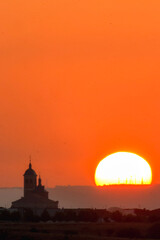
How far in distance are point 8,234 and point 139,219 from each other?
41013mm

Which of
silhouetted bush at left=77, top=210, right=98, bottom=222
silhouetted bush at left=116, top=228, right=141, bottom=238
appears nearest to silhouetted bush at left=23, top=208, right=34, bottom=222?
silhouetted bush at left=77, top=210, right=98, bottom=222

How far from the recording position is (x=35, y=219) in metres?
175

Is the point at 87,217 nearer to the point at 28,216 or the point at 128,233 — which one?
the point at 28,216

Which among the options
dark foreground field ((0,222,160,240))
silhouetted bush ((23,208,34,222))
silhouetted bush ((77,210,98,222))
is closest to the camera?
dark foreground field ((0,222,160,240))

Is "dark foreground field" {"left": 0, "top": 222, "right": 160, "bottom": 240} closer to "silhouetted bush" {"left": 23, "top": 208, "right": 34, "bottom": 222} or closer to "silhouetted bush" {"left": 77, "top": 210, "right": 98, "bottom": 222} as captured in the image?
"silhouetted bush" {"left": 77, "top": 210, "right": 98, "bottom": 222}

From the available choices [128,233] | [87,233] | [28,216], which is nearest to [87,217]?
[28,216]

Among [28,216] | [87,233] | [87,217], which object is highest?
[28,216]

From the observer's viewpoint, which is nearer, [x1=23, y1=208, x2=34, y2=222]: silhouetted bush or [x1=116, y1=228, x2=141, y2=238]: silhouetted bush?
[x1=116, y1=228, x2=141, y2=238]: silhouetted bush

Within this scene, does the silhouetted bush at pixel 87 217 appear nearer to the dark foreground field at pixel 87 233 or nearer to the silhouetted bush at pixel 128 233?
the dark foreground field at pixel 87 233

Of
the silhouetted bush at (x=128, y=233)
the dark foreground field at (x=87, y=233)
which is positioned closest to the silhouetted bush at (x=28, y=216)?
the dark foreground field at (x=87, y=233)

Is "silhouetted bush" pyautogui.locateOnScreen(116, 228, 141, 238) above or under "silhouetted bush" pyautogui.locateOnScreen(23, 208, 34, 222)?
under

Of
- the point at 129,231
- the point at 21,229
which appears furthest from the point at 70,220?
the point at 129,231

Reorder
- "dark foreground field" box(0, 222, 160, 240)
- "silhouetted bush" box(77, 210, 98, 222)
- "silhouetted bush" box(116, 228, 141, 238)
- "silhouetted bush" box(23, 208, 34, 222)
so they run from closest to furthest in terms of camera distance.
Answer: "dark foreground field" box(0, 222, 160, 240) → "silhouetted bush" box(116, 228, 141, 238) → "silhouetted bush" box(77, 210, 98, 222) → "silhouetted bush" box(23, 208, 34, 222)

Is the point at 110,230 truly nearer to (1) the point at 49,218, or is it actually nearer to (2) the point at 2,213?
(1) the point at 49,218
